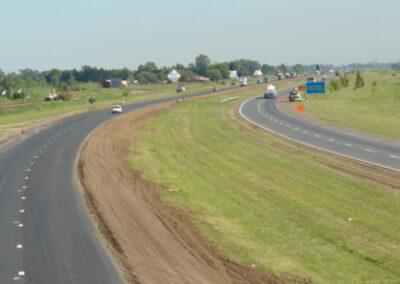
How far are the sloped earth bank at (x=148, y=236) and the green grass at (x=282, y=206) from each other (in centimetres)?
86

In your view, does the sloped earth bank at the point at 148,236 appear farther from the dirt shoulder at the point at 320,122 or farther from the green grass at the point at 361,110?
the green grass at the point at 361,110

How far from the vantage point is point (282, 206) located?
83.8ft

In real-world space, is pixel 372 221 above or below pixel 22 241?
below

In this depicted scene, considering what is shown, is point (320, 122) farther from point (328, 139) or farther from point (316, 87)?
point (316, 87)

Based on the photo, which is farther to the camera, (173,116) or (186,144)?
(173,116)

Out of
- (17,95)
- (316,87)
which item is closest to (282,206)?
(316,87)

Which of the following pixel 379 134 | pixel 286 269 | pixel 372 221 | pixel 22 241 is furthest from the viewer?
pixel 379 134

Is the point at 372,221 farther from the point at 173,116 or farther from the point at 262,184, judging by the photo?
the point at 173,116

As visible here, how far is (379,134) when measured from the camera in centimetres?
5059

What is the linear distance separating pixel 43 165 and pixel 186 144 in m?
14.5

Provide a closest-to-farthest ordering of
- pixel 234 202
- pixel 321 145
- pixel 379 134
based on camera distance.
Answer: pixel 234 202 → pixel 321 145 → pixel 379 134

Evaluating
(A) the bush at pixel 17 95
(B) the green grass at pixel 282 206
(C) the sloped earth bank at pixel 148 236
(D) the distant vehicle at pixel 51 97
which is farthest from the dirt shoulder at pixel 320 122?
(A) the bush at pixel 17 95

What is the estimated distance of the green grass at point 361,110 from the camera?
186 ft

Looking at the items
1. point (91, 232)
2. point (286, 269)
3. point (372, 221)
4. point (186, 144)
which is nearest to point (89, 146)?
point (186, 144)
